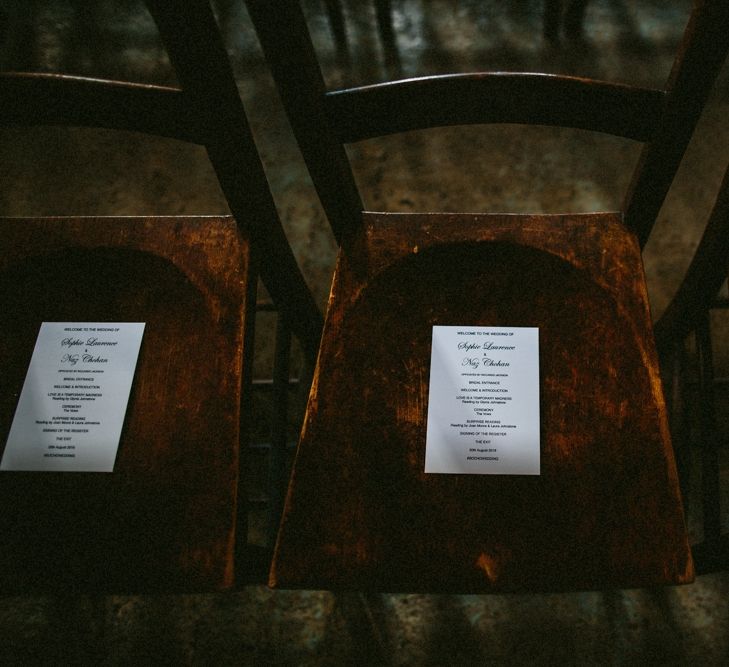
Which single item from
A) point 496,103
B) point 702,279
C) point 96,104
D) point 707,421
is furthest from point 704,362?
point 96,104

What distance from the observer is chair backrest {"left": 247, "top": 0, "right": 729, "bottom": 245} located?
2.04 feet

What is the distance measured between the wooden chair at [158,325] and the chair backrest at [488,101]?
3.1 inches

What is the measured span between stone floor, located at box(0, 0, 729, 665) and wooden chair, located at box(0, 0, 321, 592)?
567 mm

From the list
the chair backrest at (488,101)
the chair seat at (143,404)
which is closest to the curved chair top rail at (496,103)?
the chair backrest at (488,101)

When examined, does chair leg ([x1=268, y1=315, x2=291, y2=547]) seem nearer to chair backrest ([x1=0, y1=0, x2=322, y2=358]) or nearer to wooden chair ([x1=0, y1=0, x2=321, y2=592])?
wooden chair ([x1=0, y1=0, x2=321, y2=592])

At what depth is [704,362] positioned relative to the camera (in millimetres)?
986

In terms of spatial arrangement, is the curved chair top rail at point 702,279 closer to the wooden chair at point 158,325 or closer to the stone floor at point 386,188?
the stone floor at point 386,188

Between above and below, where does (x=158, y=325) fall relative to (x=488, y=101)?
below

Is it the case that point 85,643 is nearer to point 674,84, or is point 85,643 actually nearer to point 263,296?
point 263,296

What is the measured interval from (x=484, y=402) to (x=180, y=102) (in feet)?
1.68

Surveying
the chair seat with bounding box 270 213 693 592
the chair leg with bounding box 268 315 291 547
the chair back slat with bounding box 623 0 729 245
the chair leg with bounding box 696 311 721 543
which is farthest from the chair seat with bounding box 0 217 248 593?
the chair leg with bounding box 696 311 721 543

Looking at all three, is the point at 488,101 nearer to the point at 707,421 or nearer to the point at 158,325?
the point at 158,325

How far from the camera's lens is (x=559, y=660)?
1071mm

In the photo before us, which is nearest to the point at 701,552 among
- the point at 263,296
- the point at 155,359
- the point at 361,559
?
the point at 361,559
